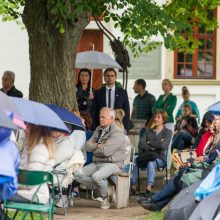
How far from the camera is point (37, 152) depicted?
13.8m

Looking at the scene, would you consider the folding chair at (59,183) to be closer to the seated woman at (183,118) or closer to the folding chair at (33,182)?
the folding chair at (33,182)

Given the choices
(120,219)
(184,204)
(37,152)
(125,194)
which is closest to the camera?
(184,204)

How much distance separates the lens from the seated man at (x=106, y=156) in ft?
56.5

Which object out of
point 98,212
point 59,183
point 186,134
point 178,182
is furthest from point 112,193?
point 186,134

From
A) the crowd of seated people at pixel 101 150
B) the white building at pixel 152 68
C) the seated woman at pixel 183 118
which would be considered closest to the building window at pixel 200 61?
the white building at pixel 152 68

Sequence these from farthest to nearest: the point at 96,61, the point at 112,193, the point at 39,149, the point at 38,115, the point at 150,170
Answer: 1. the point at 96,61
2. the point at 150,170
3. the point at 112,193
4. the point at 39,149
5. the point at 38,115

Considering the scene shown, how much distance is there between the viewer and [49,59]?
1945 cm

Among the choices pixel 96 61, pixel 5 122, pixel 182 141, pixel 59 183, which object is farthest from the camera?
pixel 96 61

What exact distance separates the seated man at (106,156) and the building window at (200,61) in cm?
1348

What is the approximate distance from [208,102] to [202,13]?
556 centimetres

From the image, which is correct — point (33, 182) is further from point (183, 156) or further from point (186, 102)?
point (186, 102)

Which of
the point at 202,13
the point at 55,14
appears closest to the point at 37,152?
the point at 55,14

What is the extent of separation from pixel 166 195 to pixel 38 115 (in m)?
3.21

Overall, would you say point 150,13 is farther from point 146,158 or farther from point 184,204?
point 184,204
